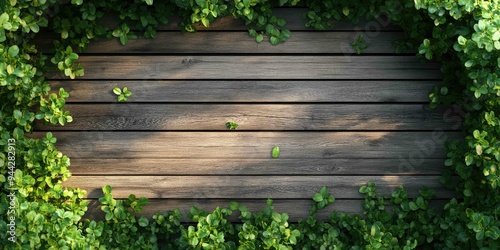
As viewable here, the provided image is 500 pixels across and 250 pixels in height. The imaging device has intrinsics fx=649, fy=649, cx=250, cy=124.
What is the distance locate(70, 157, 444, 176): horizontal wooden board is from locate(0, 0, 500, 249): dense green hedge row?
0.12 m

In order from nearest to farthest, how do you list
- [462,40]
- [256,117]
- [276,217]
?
[462,40]
[276,217]
[256,117]

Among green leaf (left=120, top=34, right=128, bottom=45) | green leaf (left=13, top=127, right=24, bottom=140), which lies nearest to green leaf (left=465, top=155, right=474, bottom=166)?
green leaf (left=120, top=34, right=128, bottom=45)

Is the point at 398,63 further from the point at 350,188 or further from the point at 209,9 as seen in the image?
the point at 209,9

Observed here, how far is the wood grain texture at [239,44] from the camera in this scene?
342 centimetres

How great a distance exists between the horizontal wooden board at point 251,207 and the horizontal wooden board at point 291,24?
928mm

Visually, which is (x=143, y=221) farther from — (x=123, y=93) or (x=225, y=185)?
(x=123, y=93)

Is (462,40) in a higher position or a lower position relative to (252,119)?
lower

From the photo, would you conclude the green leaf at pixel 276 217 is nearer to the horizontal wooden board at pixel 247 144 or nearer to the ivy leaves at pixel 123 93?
the horizontal wooden board at pixel 247 144

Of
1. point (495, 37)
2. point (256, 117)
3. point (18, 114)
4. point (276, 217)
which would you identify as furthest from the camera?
point (256, 117)

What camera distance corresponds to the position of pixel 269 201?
3424 millimetres

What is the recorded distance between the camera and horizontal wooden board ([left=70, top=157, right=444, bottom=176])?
3.48m

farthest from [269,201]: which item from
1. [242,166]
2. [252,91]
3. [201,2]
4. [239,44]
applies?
[201,2]

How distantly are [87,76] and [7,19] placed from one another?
22.6 inches

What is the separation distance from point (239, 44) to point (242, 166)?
65 cm
